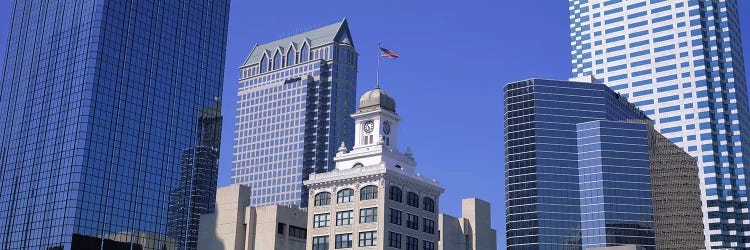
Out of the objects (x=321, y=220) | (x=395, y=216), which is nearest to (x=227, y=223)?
(x=321, y=220)

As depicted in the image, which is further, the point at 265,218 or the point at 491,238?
the point at 491,238

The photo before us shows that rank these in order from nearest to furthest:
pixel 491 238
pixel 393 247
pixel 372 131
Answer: pixel 393 247
pixel 372 131
pixel 491 238

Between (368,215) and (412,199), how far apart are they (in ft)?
31.5

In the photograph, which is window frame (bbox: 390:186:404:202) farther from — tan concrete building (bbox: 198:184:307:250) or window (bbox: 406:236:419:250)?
tan concrete building (bbox: 198:184:307:250)

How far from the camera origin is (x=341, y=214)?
467 feet

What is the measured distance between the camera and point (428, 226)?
14912 cm

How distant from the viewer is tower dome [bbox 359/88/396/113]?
149250 millimetres

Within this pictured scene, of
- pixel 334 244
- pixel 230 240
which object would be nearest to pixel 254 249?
pixel 230 240

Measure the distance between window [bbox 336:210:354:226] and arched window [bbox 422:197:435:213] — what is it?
44.5 feet

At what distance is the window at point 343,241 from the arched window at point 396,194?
27.9 ft

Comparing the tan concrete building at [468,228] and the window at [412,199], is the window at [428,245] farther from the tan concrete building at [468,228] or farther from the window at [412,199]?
the tan concrete building at [468,228]

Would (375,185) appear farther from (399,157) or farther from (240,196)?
(240,196)

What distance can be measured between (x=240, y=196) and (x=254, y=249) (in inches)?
348

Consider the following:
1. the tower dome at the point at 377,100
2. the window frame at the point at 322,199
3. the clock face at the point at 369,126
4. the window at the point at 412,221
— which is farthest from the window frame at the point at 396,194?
the tower dome at the point at 377,100
